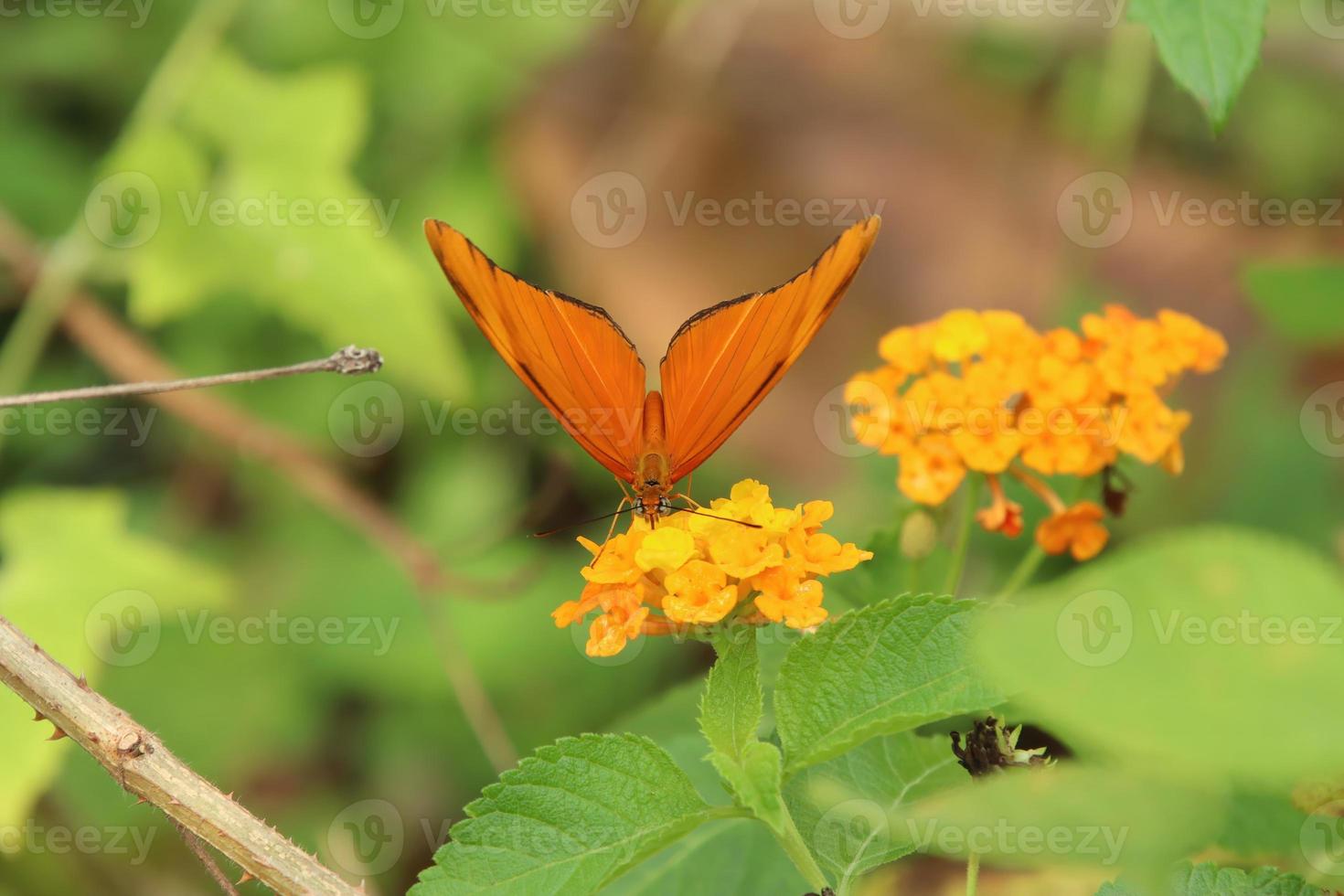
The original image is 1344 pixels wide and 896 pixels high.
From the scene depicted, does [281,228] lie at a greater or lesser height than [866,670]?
greater

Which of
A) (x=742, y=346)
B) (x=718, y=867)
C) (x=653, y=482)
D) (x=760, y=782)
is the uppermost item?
(x=742, y=346)

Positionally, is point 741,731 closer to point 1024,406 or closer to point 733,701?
point 733,701

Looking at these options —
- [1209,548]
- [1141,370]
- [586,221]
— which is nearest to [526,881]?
[1209,548]

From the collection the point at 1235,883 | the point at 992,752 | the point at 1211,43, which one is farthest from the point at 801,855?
the point at 1211,43

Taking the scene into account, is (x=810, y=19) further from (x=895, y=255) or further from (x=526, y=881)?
(x=526, y=881)

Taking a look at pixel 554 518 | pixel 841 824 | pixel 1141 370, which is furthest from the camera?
pixel 554 518

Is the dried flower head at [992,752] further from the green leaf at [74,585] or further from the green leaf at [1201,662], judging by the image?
the green leaf at [74,585]
